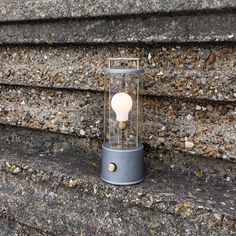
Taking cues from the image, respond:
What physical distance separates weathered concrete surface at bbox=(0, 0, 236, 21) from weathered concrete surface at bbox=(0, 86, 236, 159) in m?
0.24

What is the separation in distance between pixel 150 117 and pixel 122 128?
3.6 inches

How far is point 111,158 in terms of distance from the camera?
3.27ft

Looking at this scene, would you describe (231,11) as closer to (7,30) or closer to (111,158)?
(111,158)

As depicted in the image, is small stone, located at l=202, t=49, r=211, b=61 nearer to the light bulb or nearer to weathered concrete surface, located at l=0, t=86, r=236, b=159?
weathered concrete surface, located at l=0, t=86, r=236, b=159

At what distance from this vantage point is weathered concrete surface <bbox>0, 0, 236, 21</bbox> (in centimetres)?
93

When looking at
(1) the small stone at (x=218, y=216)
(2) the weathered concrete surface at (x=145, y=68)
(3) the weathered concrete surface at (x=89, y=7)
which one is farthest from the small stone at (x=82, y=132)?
(1) the small stone at (x=218, y=216)

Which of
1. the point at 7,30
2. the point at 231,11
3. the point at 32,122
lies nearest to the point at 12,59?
the point at 7,30

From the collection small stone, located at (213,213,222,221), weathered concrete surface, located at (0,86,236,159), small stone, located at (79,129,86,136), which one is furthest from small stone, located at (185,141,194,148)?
small stone, located at (79,129,86,136)

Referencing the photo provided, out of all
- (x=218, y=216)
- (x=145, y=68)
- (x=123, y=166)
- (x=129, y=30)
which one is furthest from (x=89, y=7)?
(x=218, y=216)

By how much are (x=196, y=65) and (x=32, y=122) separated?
0.60 m

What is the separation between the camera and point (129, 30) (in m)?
1.03

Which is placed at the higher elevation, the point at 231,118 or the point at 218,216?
the point at 231,118

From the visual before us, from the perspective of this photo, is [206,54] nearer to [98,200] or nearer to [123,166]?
[123,166]

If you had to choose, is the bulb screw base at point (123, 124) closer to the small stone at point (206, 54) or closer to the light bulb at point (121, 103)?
the light bulb at point (121, 103)
